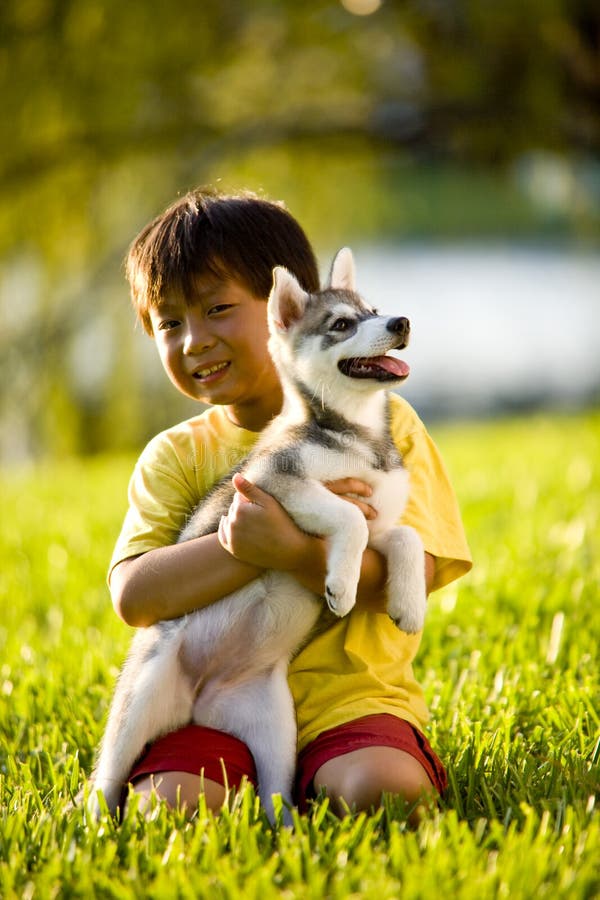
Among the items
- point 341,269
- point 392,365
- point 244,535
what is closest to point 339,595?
point 244,535

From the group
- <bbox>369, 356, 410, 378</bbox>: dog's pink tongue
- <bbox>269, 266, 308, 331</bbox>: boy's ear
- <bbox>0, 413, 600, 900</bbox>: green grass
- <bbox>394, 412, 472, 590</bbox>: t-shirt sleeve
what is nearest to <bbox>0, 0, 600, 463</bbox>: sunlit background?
<bbox>0, 413, 600, 900</bbox>: green grass

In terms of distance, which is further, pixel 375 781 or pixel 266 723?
pixel 266 723

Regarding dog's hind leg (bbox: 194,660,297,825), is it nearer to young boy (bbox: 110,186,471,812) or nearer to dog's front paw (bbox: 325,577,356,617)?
young boy (bbox: 110,186,471,812)

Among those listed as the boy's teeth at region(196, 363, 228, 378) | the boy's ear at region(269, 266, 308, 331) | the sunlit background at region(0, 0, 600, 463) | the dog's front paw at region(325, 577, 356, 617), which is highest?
the sunlit background at region(0, 0, 600, 463)

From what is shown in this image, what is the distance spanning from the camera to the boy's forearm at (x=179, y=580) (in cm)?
245

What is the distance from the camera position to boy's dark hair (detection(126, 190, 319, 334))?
2.59 metres

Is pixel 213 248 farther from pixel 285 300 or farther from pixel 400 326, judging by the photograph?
pixel 400 326

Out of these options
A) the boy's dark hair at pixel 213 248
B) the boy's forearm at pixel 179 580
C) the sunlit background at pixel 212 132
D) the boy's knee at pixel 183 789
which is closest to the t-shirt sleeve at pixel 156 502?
the boy's forearm at pixel 179 580

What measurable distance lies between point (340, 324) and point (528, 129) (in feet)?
17.7

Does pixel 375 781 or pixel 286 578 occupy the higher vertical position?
pixel 286 578

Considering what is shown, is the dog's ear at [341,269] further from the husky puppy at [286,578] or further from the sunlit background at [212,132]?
the sunlit background at [212,132]

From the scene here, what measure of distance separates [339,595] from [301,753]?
1.49ft

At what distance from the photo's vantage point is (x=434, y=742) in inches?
109

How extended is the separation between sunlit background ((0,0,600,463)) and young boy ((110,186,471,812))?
13.3 ft
